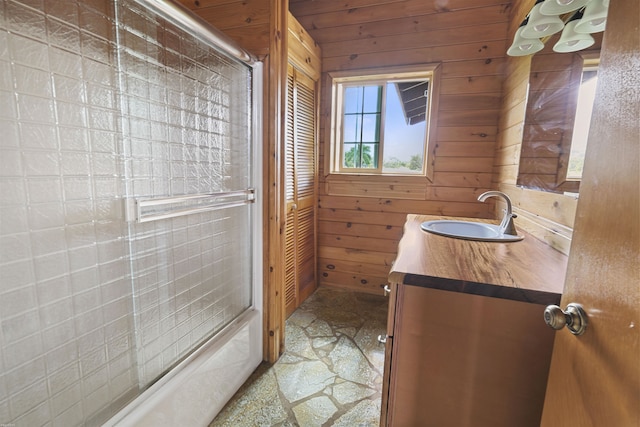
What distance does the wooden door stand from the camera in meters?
0.47

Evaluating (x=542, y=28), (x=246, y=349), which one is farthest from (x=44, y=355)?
(x=542, y=28)

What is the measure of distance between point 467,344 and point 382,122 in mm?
2038

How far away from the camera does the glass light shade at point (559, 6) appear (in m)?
1.14

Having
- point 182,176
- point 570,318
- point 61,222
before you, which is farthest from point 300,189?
point 570,318

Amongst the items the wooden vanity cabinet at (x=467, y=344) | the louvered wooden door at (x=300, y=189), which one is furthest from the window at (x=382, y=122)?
the wooden vanity cabinet at (x=467, y=344)

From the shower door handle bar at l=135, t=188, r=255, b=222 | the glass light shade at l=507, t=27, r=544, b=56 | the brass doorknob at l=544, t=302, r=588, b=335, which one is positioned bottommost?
the brass doorknob at l=544, t=302, r=588, b=335

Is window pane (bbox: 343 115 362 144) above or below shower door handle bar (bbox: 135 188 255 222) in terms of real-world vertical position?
above

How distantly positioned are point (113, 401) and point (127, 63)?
119 cm

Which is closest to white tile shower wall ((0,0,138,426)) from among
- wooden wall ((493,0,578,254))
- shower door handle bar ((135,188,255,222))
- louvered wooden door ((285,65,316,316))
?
shower door handle bar ((135,188,255,222))

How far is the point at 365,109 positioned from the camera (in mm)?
2568

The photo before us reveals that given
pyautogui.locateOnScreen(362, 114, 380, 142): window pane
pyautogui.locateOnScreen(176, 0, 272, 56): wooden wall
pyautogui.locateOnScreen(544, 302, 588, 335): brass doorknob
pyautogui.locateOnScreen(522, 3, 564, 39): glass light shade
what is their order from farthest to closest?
pyautogui.locateOnScreen(362, 114, 380, 142): window pane → pyautogui.locateOnScreen(176, 0, 272, 56): wooden wall → pyautogui.locateOnScreen(522, 3, 564, 39): glass light shade → pyautogui.locateOnScreen(544, 302, 588, 335): brass doorknob

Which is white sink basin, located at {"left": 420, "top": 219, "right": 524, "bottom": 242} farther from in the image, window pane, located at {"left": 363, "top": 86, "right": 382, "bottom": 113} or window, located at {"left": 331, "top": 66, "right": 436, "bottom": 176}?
window pane, located at {"left": 363, "top": 86, "right": 382, "bottom": 113}

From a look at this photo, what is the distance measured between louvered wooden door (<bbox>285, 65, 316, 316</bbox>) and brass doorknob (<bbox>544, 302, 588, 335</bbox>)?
159 centimetres

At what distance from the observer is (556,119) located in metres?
1.32
